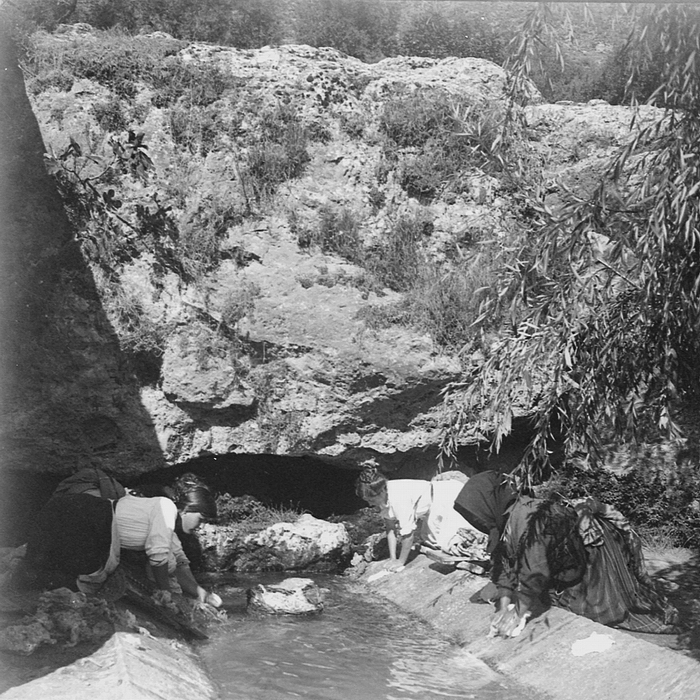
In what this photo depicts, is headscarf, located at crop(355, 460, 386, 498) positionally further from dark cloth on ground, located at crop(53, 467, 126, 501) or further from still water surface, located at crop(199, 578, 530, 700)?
dark cloth on ground, located at crop(53, 467, 126, 501)

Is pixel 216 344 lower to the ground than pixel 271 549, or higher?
higher

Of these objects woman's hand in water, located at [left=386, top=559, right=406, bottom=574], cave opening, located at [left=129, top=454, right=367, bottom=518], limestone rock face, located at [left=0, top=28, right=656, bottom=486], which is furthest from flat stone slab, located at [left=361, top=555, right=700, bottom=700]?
cave opening, located at [left=129, top=454, right=367, bottom=518]

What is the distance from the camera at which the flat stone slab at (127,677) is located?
4773 mm

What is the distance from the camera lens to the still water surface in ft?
19.4

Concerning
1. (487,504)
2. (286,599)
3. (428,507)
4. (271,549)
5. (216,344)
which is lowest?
(271,549)

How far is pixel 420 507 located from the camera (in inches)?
348

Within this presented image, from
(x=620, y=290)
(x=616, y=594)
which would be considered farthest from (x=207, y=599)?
(x=620, y=290)

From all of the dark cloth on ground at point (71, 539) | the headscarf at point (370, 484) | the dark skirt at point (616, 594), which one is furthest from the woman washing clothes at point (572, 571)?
the dark cloth on ground at point (71, 539)

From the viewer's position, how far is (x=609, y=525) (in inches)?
270

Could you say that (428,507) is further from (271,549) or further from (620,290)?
(620,290)

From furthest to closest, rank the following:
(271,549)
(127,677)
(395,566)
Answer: (271,549)
(395,566)
(127,677)

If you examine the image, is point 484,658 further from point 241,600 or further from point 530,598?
point 241,600

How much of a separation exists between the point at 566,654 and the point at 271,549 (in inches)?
161

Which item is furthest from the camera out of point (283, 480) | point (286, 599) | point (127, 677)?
point (283, 480)
